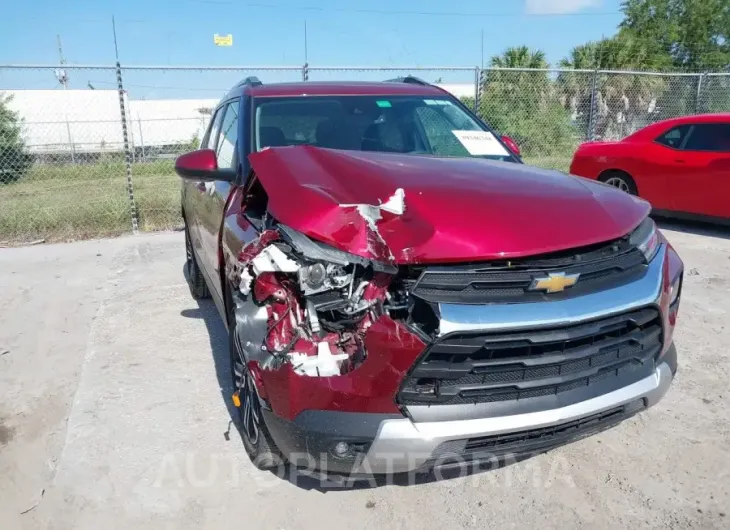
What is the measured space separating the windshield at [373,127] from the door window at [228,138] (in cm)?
19

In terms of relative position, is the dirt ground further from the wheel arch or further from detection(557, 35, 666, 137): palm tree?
detection(557, 35, 666, 137): palm tree

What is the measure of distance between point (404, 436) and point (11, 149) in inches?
571

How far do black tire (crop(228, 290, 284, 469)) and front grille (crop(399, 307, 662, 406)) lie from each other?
2.45 ft

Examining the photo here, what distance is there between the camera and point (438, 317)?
1982 mm

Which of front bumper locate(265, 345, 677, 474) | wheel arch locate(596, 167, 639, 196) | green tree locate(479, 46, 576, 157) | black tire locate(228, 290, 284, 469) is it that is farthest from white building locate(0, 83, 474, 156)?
front bumper locate(265, 345, 677, 474)

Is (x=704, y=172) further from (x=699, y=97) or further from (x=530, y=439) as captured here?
(x=699, y=97)

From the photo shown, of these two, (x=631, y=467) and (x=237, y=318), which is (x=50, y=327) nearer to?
(x=237, y=318)

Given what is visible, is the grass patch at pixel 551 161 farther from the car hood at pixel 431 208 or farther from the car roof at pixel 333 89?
the car hood at pixel 431 208

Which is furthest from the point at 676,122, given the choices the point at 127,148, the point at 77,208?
the point at 77,208

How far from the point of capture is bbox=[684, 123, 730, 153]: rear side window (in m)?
7.10

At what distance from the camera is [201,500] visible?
2666 mm

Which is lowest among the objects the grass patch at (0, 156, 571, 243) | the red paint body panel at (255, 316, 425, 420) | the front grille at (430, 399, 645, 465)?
the grass patch at (0, 156, 571, 243)

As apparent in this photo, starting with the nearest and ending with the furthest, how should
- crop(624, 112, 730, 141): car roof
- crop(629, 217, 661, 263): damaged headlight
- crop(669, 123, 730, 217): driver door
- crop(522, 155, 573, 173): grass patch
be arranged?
crop(629, 217, 661, 263): damaged headlight, crop(669, 123, 730, 217): driver door, crop(624, 112, 730, 141): car roof, crop(522, 155, 573, 173): grass patch

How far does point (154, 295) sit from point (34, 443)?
2.49 meters
